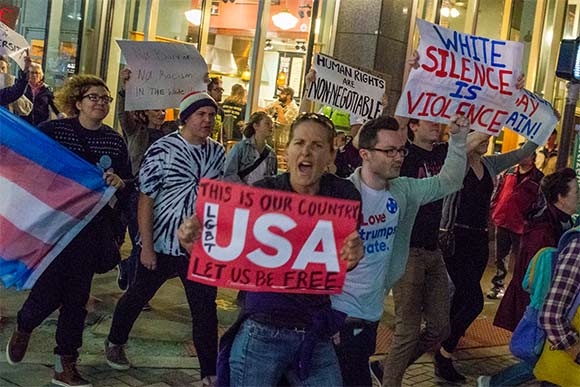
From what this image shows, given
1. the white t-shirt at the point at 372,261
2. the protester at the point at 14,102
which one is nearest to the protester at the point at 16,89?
the protester at the point at 14,102

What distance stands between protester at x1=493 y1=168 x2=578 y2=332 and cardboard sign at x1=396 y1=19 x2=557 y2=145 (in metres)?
0.59

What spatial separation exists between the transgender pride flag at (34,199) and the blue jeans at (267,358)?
2076 millimetres

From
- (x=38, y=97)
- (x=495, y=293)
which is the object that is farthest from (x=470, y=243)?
(x=38, y=97)

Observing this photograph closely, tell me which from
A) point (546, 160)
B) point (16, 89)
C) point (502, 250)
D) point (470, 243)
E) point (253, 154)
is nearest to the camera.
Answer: point (470, 243)

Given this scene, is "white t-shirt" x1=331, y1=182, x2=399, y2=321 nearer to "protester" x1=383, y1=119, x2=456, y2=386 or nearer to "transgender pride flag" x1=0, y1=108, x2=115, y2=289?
"protester" x1=383, y1=119, x2=456, y2=386

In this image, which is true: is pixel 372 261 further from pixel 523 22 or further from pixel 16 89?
pixel 523 22

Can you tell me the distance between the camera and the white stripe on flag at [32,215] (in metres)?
5.17

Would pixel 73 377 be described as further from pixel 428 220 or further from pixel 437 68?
pixel 437 68

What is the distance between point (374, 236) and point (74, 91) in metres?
2.44

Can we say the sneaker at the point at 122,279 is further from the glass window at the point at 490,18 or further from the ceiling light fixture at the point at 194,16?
the glass window at the point at 490,18

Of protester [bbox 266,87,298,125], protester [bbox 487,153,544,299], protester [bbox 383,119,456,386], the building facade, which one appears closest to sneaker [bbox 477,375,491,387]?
protester [bbox 383,119,456,386]

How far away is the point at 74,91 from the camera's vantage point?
5.77 metres

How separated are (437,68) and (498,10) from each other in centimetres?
1013

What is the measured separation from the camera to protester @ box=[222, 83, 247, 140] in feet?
37.5
